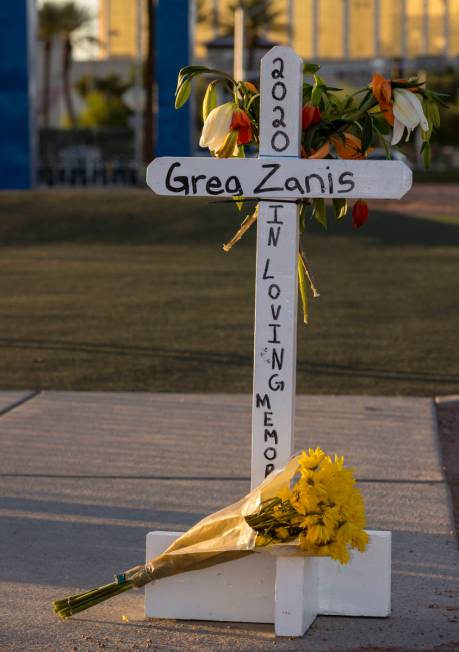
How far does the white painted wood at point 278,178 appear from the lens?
4734mm

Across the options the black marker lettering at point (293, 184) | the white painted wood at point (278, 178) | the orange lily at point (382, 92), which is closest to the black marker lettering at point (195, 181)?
the white painted wood at point (278, 178)

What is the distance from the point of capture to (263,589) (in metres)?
4.82

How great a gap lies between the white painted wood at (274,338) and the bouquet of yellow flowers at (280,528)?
0.19 meters

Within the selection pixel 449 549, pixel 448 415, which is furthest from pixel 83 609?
pixel 448 415

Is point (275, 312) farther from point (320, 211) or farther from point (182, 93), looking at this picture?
point (182, 93)

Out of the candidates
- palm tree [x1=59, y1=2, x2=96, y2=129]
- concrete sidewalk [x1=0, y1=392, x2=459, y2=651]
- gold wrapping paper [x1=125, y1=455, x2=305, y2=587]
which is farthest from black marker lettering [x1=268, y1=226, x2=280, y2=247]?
palm tree [x1=59, y1=2, x2=96, y2=129]

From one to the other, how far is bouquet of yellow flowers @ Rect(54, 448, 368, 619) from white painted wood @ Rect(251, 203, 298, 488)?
192 millimetres

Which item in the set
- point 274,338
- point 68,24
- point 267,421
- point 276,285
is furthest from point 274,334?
point 68,24

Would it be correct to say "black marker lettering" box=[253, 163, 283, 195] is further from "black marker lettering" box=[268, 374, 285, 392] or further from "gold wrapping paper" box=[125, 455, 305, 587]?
"gold wrapping paper" box=[125, 455, 305, 587]

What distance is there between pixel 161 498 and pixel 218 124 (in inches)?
95.1

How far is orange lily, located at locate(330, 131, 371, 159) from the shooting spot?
4945 mm

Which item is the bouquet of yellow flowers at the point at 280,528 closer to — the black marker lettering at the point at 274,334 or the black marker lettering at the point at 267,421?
the black marker lettering at the point at 267,421

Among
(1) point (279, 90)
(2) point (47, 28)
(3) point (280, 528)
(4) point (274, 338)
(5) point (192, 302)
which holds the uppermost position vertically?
(2) point (47, 28)

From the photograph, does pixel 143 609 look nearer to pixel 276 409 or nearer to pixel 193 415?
pixel 276 409
